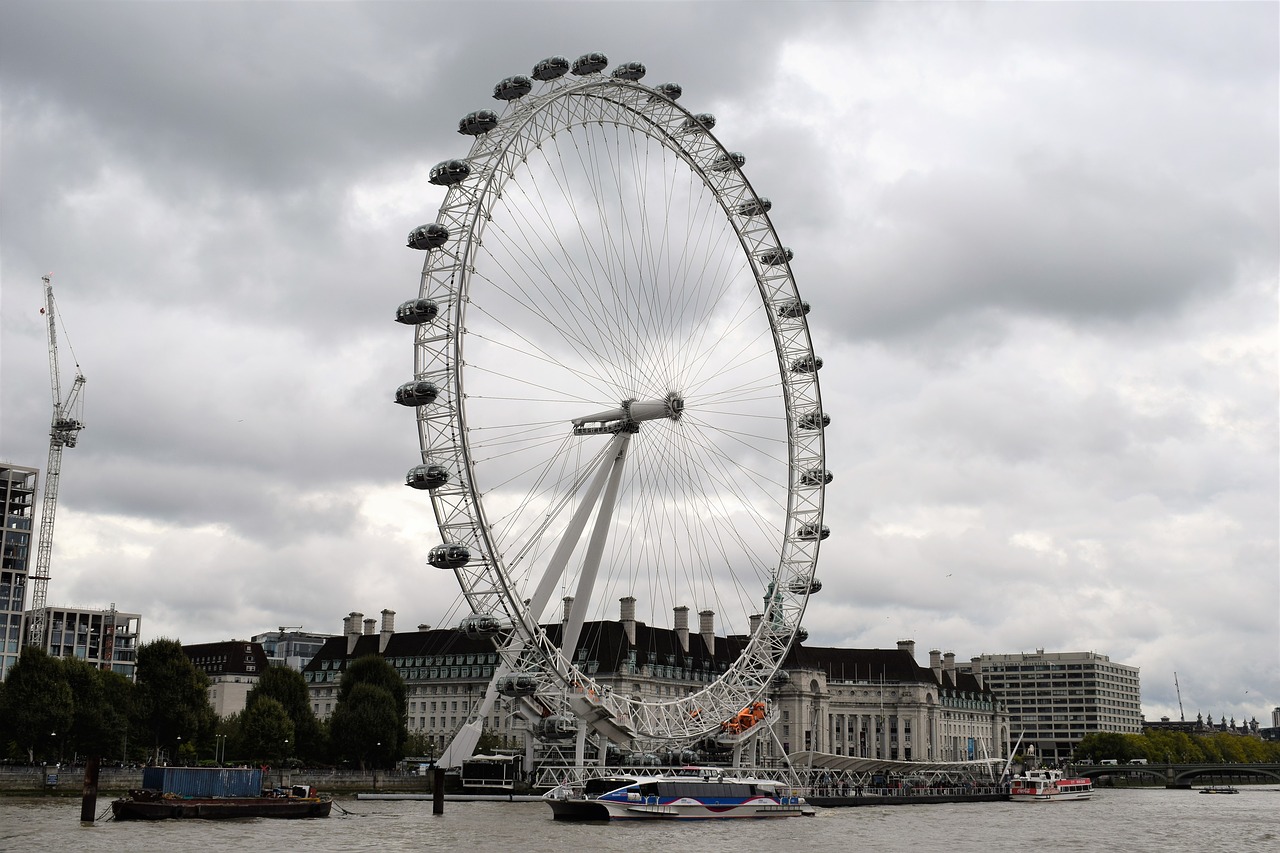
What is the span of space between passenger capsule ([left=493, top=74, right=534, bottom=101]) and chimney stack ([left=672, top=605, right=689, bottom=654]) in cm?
9198

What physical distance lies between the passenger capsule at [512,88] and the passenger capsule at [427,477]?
18.9m

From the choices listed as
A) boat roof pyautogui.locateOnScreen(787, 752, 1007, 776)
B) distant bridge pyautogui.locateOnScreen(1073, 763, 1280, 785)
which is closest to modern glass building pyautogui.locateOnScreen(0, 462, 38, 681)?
boat roof pyautogui.locateOnScreen(787, 752, 1007, 776)

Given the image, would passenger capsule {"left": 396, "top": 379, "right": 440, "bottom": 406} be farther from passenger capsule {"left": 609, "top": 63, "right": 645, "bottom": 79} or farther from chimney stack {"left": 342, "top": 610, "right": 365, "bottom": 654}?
chimney stack {"left": 342, "top": 610, "right": 365, "bottom": 654}

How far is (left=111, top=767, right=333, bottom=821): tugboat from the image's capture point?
62281mm

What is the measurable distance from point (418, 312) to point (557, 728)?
24.9 metres

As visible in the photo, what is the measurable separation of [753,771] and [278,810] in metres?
33.5

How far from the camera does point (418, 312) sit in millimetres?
62406

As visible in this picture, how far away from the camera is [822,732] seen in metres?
168

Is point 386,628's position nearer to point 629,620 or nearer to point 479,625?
point 629,620

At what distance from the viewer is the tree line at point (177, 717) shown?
278ft

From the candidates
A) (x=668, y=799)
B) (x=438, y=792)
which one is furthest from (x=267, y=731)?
(x=668, y=799)

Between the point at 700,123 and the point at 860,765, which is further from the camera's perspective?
the point at 860,765

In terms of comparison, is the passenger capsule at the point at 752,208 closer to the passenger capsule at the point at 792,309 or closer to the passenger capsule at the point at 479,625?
the passenger capsule at the point at 792,309

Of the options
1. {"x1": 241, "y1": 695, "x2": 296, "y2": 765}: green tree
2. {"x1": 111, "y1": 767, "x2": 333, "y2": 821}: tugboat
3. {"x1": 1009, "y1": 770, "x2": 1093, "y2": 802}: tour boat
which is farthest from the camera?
{"x1": 1009, "y1": 770, "x2": 1093, "y2": 802}: tour boat
